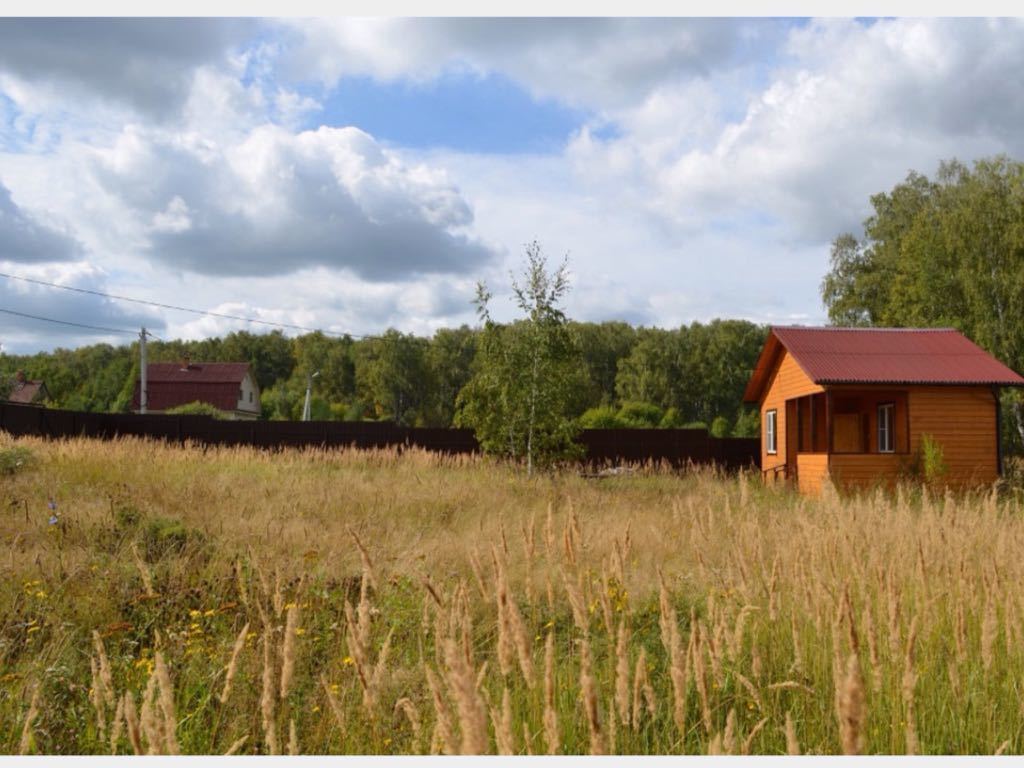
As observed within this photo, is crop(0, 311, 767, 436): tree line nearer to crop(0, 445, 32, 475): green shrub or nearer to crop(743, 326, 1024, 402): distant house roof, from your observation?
crop(743, 326, 1024, 402): distant house roof

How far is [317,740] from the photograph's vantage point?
9.26 ft

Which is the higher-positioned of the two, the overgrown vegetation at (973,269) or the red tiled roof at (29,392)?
the overgrown vegetation at (973,269)

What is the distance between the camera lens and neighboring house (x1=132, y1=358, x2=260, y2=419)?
45750 mm

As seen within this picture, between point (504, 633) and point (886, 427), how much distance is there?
1828 cm

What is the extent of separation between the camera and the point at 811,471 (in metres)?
17.1

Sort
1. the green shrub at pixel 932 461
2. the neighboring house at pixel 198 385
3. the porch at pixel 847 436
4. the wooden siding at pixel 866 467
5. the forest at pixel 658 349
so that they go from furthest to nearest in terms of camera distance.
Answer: the neighboring house at pixel 198 385 < the forest at pixel 658 349 < the porch at pixel 847 436 < the wooden siding at pixel 866 467 < the green shrub at pixel 932 461

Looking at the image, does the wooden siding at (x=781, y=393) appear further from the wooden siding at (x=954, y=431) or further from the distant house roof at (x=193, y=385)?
the distant house roof at (x=193, y=385)

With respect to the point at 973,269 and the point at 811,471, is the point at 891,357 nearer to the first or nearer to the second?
the point at 811,471

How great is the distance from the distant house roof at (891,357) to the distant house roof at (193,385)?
35219 mm

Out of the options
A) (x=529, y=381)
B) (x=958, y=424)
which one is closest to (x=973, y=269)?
(x=958, y=424)

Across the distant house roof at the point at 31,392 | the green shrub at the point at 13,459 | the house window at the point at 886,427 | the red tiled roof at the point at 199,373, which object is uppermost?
the red tiled roof at the point at 199,373

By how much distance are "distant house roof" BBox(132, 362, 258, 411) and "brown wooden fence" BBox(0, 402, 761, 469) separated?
22104 millimetres

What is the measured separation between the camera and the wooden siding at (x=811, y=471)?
1625cm

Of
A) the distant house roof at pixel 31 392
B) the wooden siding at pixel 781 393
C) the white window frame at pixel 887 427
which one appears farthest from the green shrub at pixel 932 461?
the distant house roof at pixel 31 392
